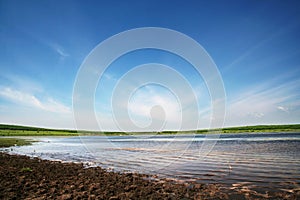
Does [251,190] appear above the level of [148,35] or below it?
below

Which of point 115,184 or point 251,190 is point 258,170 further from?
point 115,184

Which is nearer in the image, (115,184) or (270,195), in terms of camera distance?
(270,195)

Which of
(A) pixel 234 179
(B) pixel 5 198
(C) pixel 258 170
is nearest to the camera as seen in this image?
(B) pixel 5 198

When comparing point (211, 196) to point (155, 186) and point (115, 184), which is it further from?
point (115, 184)

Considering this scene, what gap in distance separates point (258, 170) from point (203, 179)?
5.62m

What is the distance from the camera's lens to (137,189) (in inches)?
469

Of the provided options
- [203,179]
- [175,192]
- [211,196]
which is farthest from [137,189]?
[203,179]

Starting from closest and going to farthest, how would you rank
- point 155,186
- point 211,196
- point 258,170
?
point 211,196 < point 155,186 < point 258,170

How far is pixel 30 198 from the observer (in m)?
10.2

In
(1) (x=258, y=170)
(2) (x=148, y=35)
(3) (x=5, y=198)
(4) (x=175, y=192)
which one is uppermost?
(2) (x=148, y=35)

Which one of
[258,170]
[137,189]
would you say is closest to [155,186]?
[137,189]

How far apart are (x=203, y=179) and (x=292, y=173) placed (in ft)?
22.5

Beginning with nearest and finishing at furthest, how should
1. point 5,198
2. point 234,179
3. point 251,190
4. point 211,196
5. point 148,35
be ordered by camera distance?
point 5,198, point 211,196, point 251,190, point 234,179, point 148,35

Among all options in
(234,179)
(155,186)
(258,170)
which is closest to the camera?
(155,186)
